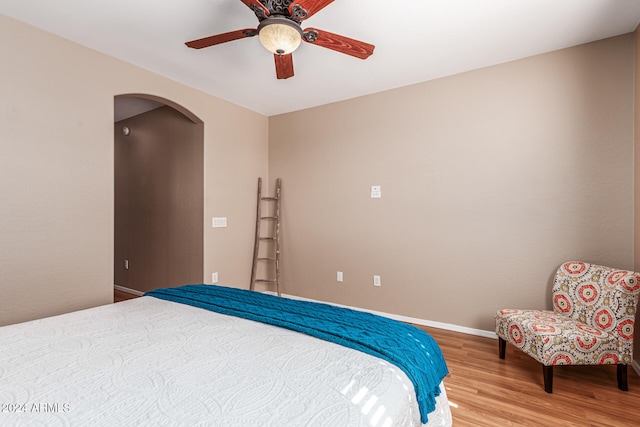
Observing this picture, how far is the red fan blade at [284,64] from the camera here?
2046 millimetres

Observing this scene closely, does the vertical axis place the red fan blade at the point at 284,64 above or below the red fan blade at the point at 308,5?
below

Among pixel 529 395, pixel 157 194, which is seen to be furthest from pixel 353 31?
pixel 157 194

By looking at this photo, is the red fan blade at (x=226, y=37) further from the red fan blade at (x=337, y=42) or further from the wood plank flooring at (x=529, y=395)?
the wood plank flooring at (x=529, y=395)

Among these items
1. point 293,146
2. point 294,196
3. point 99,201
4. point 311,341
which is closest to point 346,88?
point 293,146

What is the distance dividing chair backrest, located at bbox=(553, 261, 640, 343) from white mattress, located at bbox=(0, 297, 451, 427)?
152 cm

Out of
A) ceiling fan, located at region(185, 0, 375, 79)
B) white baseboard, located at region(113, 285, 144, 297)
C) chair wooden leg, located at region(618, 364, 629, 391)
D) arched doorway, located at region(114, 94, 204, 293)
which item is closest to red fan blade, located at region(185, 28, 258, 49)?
ceiling fan, located at region(185, 0, 375, 79)

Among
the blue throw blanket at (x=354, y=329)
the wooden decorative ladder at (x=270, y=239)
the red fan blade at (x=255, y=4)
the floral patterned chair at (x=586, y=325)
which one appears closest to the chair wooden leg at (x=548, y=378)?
the floral patterned chair at (x=586, y=325)

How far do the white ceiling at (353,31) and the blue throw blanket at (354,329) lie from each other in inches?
73.0

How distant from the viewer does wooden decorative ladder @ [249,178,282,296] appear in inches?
163

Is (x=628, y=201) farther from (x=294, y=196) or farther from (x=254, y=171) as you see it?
(x=254, y=171)

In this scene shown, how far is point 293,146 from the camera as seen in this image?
4145mm

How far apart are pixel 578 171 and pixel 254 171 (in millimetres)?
3319

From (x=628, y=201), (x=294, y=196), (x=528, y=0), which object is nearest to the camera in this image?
(x=528, y=0)

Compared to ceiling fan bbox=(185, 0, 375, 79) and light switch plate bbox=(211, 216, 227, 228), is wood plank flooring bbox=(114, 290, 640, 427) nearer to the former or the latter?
ceiling fan bbox=(185, 0, 375, 79)
